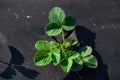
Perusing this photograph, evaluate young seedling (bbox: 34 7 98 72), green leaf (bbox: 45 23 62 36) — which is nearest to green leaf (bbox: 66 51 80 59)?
young seedling (bbox: 34 7 98 72)

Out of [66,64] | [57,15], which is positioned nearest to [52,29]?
[57,15]

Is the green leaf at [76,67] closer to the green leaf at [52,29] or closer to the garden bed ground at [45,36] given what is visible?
the garden bed ground at [45,36]

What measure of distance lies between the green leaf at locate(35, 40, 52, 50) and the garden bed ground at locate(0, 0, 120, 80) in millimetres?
66

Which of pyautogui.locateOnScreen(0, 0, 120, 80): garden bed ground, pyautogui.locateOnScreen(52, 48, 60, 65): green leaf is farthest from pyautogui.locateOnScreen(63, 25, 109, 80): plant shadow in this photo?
pyautogui.locateOnScreen(52, 48, 60, 65): green leaf

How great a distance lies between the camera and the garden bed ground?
1290 millimetres

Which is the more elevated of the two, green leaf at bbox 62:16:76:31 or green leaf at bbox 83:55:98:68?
green leaf at bbox 62:16:76:31

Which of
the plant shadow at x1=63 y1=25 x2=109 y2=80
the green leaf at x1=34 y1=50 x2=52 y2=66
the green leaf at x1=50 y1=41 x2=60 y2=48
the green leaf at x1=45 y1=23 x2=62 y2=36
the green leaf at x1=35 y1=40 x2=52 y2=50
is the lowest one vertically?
the plant shadow at x1=63 y1=25 x2=109 y2=80

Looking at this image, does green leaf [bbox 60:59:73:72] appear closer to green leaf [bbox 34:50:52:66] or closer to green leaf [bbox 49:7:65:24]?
green leaf [bbox 34:50:52:66]

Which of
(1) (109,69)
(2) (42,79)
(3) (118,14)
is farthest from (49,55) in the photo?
(3) (118,14)

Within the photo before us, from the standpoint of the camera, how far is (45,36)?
1359mm

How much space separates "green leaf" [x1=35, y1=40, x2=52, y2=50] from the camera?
1.26 metres

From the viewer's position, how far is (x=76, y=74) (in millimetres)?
1284

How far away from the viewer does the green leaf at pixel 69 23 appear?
1306 mm

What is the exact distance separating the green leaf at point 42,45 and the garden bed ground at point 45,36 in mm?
66
